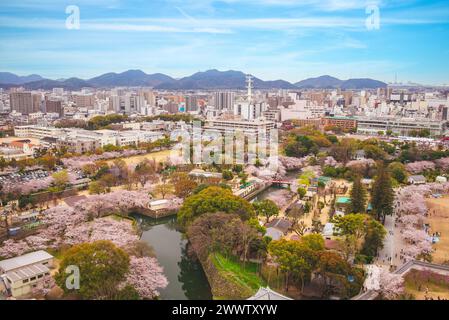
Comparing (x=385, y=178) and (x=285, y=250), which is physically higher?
(x=385, y=178)

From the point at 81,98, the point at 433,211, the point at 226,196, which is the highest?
the point at 81,98

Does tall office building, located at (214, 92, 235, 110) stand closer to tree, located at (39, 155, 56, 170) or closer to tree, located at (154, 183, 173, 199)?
tree, located at (39, 155, 56, 170)

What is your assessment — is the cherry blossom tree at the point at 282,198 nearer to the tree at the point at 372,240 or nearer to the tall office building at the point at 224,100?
the tree at the point at 372,240

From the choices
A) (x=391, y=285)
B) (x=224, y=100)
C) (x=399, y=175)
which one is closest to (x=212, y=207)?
(x=391, y=285)

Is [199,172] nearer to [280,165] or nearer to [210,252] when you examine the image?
[280,165]

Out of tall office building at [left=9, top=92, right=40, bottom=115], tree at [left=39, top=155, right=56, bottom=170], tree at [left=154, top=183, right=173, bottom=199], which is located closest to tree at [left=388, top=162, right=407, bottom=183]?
tree at [left=154, top=183, right=173, bottom=199]

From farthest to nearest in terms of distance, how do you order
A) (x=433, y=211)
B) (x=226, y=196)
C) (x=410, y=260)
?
(x=433, y=211)
(x=226, y=196)
(x=410, y=260)

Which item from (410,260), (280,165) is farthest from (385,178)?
(280,165)
